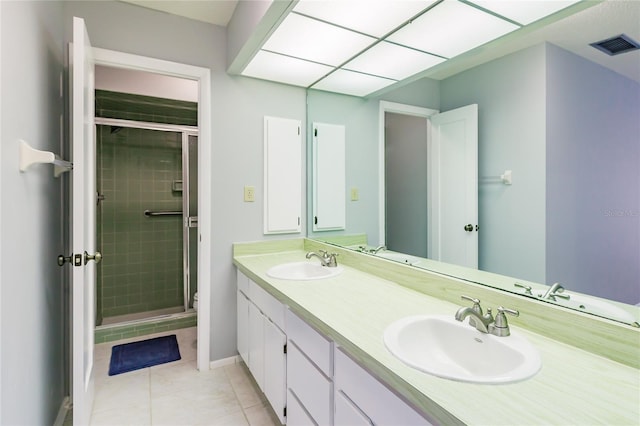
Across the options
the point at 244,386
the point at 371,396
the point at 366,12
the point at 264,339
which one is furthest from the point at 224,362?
the point at 366,12

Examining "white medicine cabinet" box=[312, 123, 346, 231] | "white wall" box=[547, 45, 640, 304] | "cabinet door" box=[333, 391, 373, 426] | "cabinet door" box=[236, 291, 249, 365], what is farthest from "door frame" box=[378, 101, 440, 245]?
"cabinet door" box=[236, 291, 249, 365]

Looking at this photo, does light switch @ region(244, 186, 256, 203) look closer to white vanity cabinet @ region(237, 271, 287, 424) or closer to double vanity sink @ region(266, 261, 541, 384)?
white vanity cabinet @ region(237, 271, 287, 424)

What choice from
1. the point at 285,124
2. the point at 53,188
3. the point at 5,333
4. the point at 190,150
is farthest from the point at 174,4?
the point at 5,333

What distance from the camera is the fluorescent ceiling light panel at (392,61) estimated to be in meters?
1.59

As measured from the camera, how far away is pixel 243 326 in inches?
83.2

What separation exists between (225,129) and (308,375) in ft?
5.44

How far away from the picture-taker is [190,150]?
11.1ft

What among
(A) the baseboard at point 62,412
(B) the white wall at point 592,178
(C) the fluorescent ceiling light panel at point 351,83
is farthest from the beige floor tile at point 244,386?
(C) the fluorescent ceiling light panel at point 351,83

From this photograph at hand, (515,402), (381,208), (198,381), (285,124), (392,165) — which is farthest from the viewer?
(285,124)

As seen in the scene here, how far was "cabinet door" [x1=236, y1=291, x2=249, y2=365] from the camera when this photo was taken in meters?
2.03

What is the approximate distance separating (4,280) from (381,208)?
1.52 m

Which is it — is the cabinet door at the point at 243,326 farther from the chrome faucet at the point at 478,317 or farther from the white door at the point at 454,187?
the chrome faucet at the point at 478,317

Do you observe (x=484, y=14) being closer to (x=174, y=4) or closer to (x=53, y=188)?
→ (x=174, y=4)

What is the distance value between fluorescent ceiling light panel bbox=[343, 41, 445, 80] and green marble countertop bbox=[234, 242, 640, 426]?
114cm
